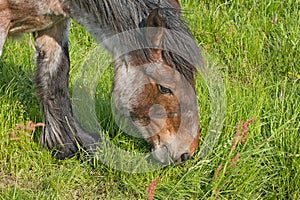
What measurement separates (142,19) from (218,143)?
90cm

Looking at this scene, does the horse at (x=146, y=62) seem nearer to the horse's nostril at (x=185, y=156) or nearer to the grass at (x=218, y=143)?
the horse's nostril at (x=185, y=156)

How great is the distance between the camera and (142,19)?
11.1ft

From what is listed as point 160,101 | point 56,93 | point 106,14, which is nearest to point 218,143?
point 160,101

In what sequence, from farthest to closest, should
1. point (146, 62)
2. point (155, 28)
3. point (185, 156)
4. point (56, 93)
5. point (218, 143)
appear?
point (56, 93) → point (218, 143) → point (185, 156) → point (146, 62) → point (155, 28)

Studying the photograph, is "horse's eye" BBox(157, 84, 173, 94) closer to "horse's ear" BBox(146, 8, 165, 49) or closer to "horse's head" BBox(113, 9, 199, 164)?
"horse's head" BBox(113, 9, 199, 164)

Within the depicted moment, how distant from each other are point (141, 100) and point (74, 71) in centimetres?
135

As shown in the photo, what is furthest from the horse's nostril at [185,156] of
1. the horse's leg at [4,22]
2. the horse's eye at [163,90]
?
the horse's leg at [4,22]

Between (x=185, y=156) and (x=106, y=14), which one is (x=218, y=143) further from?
(x=106, y=14)

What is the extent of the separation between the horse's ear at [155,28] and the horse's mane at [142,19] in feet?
0.27

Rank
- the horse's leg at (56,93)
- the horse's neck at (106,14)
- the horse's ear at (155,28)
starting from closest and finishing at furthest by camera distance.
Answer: the horse's ear at (155,28)
the horse's neck at (106,14)
the horse's leg at (56,93)

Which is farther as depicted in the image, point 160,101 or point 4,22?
point 4,22

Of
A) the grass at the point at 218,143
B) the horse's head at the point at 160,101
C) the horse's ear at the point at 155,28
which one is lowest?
the grass at the point at 218,143

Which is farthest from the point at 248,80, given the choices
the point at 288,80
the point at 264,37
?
the point at 264,37

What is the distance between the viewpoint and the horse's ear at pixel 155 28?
3.10m
